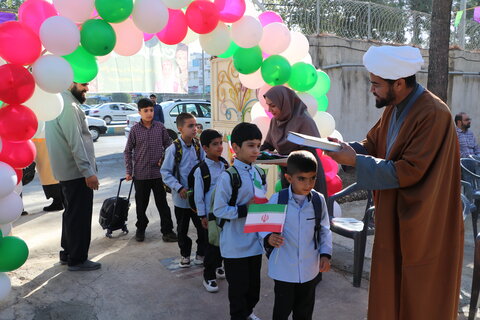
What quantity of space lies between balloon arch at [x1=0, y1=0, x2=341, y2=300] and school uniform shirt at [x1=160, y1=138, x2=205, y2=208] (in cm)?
103

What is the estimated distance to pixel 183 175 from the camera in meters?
4.33

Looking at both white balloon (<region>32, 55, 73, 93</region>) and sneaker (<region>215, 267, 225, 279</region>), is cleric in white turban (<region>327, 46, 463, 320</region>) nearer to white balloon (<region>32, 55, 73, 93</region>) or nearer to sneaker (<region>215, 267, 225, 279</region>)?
sneaker (<region>215, 267, 225, 279</region>)

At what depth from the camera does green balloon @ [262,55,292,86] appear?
4.28 metres

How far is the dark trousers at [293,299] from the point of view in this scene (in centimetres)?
263

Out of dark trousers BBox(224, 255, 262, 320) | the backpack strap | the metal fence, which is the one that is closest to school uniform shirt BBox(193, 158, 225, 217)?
dark trousers BBox(224, 255, 262, 320)

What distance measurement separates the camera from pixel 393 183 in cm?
219

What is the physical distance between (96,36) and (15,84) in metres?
0.70

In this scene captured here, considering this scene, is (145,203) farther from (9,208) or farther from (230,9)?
(230,9)

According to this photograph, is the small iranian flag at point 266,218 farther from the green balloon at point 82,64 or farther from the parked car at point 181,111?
the parked car at point 181,111

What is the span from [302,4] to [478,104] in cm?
681

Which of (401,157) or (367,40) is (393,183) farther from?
(367,40)

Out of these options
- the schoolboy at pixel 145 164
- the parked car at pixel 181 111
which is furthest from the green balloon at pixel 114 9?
the parked car at pixel 181 111

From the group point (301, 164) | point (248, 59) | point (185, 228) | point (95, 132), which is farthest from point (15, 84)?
point (95, 132)

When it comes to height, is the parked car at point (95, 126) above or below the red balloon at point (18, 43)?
below
